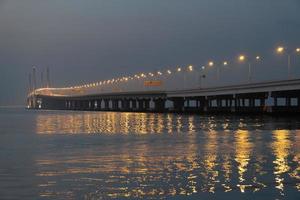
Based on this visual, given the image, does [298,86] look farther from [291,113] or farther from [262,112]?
[262,112]

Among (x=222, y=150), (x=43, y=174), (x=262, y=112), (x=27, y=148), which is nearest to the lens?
(x=43, y=174)

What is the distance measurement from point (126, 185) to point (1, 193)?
4.49m

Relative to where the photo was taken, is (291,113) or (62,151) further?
(291,113)

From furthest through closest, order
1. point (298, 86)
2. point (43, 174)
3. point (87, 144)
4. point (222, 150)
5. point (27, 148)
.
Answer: point (298, 86), point (87, 144), point (27, 148), point (222, 150), point (43, 174)

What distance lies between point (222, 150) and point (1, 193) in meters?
21.3

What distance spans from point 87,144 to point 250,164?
20.5 metres

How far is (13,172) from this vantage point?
30.8 metres

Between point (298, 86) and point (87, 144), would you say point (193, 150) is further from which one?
point (298, 86)

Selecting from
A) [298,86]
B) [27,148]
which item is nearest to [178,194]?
[27,148]

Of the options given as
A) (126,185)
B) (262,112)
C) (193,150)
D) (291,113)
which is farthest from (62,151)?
(262,112)

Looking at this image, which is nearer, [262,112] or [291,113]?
[291,113]

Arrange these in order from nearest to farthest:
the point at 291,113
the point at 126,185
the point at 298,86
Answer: the point at 126,185, the point at 298,86, the point at 291,113

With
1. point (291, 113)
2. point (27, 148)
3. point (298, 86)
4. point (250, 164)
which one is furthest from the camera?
point (291, 113)

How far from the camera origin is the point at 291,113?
5330 inches
